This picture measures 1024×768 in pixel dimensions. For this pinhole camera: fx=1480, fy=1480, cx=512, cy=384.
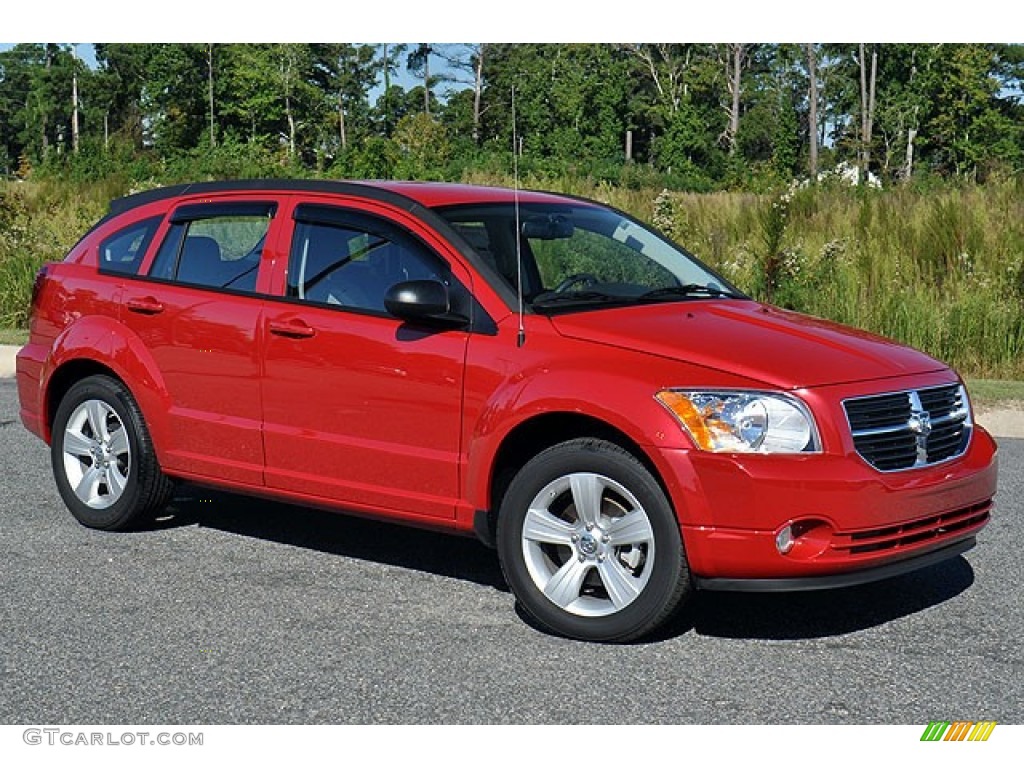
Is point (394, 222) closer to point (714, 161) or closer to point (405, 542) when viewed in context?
point (405, 542)

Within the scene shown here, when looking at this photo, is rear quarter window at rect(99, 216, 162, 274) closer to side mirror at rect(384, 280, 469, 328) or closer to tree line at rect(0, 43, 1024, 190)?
side mirror at rect(384, 280, 469, 328)

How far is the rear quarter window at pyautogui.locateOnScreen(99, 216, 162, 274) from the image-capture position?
7402 millimetres

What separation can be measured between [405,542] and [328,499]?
92 cm

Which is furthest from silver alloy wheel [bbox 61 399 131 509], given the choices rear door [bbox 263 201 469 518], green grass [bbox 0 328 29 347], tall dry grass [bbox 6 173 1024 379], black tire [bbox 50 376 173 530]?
tall dry grass [bbox 6 173 1024 379]

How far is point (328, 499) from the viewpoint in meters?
6.44

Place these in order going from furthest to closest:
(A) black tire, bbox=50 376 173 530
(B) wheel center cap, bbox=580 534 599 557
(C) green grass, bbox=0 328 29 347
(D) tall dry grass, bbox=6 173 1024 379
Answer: (C) green grass, bbox=0 328 29 347 → (D) tall dry grass, bbox=6 173 1024 379 → (A) black tire, bbox=50 376 173 530 → (B) wheel center cap, bbox=580 534 599 557

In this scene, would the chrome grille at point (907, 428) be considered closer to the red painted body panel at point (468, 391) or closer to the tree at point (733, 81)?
the red painted body panel at point (468, 391)

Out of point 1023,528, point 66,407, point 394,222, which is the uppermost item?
point 394,222

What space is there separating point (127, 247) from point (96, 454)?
1058mm

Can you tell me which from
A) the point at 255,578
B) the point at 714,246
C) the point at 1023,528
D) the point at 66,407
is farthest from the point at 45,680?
the point at 714,246

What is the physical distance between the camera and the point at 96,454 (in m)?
7.43

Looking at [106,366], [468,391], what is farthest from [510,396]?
[106,366]

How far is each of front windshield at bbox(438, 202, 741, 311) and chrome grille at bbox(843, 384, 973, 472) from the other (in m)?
1.22

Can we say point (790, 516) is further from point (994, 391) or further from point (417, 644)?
point (994, 391)
